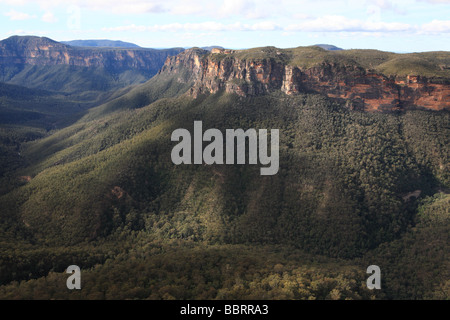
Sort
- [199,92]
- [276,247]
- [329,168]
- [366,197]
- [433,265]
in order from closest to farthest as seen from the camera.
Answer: [433,265], [276,247], [366,197], [329,168], [199,92]

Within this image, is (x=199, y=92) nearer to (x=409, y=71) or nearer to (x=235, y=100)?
(x=235, y=100)

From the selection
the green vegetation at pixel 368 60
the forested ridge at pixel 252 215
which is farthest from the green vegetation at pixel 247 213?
the green vegetation at pixel 368 60

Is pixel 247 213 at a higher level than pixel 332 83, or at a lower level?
lower

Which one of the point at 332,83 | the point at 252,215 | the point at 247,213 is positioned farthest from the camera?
the point at 332,83

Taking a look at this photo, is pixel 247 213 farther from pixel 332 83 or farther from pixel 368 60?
pixel 368 60

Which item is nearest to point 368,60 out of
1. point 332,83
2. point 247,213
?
point 332,83

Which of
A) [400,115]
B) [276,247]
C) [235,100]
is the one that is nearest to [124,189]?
[276,247]

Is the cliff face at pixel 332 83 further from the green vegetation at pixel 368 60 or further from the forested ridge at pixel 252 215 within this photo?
the forested ridge at pixel 252 215

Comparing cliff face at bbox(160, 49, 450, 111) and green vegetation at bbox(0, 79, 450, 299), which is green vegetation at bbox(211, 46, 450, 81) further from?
green vegetation at bbox(0, 79, 450, 299)
